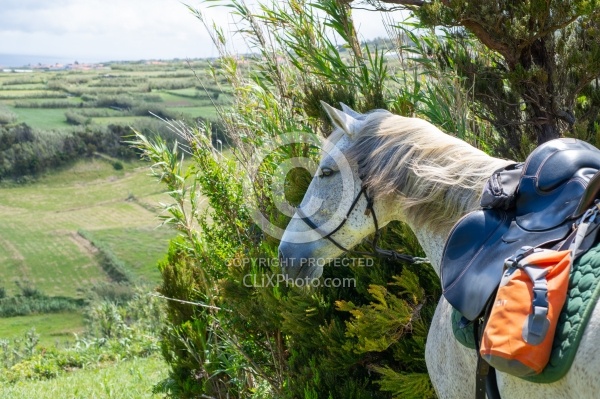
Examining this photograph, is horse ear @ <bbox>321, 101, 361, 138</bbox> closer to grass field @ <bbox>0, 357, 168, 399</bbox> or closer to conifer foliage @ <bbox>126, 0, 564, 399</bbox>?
conifer foliage @ <bbox>126, 0, 564, 399</bbox>

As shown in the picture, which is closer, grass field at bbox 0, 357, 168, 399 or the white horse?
the white horse

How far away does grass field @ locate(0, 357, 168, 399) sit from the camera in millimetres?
5863

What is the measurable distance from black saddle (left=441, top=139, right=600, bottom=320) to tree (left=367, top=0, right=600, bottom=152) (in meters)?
1.33

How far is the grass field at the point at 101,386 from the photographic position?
5.86m

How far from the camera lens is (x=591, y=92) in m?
3.92

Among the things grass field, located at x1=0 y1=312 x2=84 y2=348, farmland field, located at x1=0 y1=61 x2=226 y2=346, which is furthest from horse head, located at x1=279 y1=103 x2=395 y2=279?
grass field, located at x1=0 y1=312 x2=84 y2=348

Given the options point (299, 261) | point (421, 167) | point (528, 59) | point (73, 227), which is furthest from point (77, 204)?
point (421, 167)

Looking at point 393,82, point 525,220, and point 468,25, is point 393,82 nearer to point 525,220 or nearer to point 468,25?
point 468,25

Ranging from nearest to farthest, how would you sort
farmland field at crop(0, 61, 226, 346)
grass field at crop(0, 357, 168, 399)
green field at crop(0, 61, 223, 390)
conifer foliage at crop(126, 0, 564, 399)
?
conifer foliage at crop(126, 0, 564, 399), grass field at crop(0, 357, 168, 399), green field at crop(0, 61, 223, 390), farmland field at crop(0, 61, 226, 346)

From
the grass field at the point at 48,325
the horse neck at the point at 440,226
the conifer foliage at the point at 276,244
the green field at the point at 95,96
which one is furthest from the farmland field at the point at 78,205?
the horse neck at the point at 440,226

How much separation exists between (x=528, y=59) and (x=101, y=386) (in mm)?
5010

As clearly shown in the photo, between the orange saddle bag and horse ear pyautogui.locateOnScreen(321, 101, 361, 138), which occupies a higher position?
horse ear pyautogui.locateOnScreen(321, 101, 361, 138)

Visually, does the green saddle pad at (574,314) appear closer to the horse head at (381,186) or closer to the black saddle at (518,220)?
the black saddle at (518,220)

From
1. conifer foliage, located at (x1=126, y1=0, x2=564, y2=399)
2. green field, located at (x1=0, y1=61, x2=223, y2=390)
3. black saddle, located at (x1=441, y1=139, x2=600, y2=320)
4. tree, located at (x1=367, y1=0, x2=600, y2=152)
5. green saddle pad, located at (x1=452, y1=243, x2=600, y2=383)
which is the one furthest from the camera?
green field, located at (x1=0, y1=61, x2=223, y2=390)
